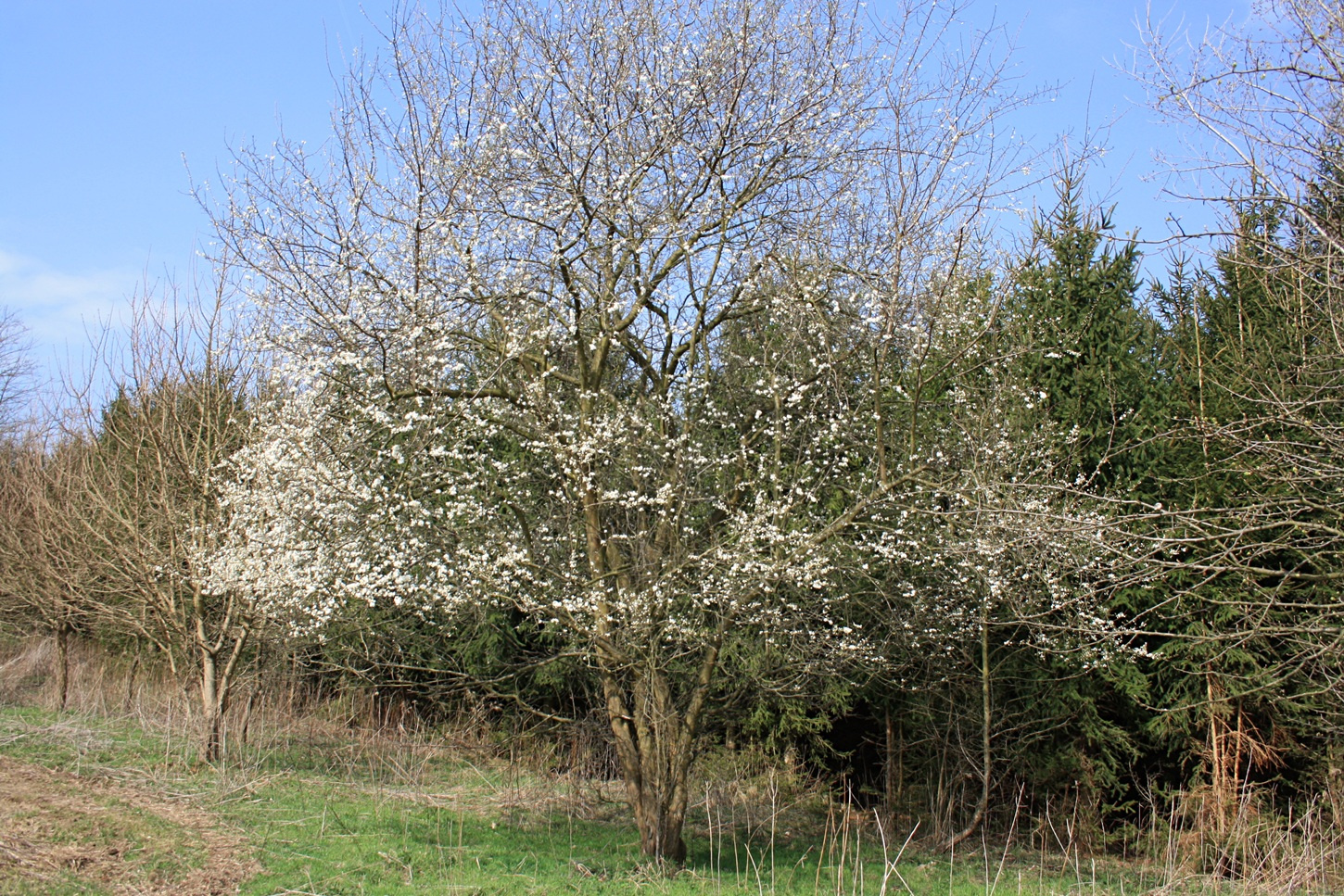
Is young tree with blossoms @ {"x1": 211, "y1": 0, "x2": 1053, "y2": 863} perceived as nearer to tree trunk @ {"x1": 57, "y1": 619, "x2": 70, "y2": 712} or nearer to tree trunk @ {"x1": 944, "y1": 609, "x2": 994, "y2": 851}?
tree trunk @ {"x1": 944, "y1": 609, "x2": 994, "y2": 851}

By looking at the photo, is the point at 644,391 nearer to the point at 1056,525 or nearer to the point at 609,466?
the point at 609,466

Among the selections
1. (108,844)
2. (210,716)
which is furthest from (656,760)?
(210,716)

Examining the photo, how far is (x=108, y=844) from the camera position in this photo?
5406mm

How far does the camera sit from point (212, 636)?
31.3 feet

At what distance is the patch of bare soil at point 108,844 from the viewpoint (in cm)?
480

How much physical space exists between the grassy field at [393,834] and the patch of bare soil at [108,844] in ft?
0.05

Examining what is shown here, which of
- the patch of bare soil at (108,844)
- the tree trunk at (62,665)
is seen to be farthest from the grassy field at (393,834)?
the tree trunk at (62,665)

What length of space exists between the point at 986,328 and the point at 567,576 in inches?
111

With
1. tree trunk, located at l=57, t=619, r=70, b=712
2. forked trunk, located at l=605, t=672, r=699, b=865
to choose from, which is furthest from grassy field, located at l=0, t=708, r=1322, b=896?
tree trunk, located at l=57, t=619, r=70, b=712

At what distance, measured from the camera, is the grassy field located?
5160mm

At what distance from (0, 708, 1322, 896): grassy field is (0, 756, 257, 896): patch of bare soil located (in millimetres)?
16

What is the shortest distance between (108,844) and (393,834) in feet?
5.51

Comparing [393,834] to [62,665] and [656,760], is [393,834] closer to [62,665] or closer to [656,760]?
[656,760]

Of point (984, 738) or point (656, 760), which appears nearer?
point (656, 760)
